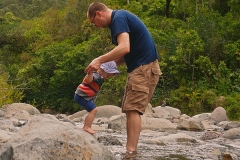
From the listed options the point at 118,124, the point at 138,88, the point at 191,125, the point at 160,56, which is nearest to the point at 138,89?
the point at 138,88

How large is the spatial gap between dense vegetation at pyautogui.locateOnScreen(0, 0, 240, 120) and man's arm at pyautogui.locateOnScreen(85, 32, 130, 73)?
6.82 metres

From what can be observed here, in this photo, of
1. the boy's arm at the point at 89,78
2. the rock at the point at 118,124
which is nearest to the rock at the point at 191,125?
the rock at the point at 118,124

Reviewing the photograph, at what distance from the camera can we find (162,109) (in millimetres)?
17000

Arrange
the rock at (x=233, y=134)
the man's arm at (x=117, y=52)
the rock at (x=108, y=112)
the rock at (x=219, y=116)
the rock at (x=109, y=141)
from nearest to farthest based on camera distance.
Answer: the man's arm at (x=117, y=52), the rock at (x=109, y=141), the rock at (x=233, y=134), the rock at (x=219, y=116), the rock at (x=108, y=112)

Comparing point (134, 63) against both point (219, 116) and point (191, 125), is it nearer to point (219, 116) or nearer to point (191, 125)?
point (191, 125)

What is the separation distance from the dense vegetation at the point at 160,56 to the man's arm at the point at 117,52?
268 inches

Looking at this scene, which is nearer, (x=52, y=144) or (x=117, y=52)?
(x=52, y=144)

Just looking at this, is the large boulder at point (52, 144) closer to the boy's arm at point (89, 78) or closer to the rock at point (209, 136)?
the boy's arm at point (89, 78)

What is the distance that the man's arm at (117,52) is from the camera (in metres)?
4.34

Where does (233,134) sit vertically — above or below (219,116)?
above

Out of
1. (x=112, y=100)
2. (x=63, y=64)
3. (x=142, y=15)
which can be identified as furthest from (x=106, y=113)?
(x=142, y=15)

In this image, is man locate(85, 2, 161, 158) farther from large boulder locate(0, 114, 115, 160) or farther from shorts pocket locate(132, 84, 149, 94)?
large boulder locate(0, 114, 115, 160)

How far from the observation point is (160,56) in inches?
943

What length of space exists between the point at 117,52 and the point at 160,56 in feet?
64.9
